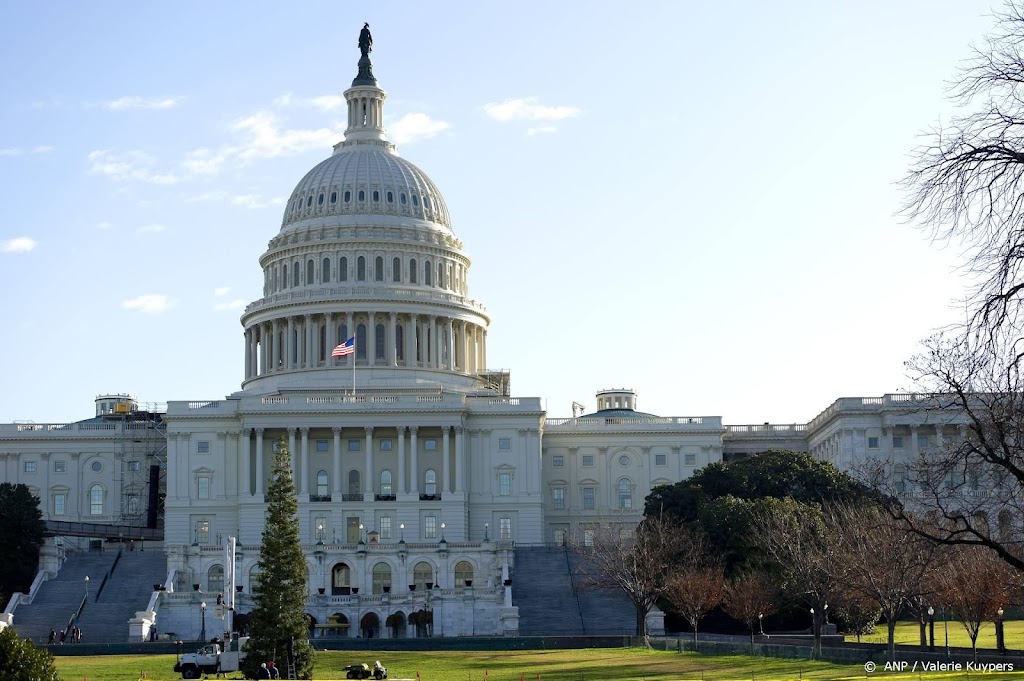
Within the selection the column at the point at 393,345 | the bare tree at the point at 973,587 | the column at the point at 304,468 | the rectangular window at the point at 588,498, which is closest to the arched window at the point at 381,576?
the column at the point at 304,468

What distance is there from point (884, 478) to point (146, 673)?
63638mm

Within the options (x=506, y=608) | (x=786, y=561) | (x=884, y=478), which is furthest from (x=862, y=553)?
(x=884, y=478)

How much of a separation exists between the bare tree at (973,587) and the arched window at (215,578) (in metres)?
53.6

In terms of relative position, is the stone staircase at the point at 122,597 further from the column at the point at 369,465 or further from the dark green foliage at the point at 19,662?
the dark green foliage at the point at 19,662

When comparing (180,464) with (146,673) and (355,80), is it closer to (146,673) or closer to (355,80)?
(355,80)

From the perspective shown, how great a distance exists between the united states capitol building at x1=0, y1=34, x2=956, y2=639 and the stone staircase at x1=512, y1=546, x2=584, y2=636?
2.25 metres

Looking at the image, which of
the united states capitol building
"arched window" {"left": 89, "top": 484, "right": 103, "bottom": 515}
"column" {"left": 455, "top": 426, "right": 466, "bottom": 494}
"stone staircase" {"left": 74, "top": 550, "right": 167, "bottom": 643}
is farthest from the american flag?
"arched window" {"left": 89, "top": 484, "right": 103, "bottom": 515}

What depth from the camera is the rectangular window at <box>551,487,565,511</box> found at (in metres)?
138

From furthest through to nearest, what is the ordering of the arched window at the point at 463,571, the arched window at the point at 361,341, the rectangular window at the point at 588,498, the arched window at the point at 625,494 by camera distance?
the arched window at the point at 361,341 → the rectangular window at the point at 588,498 → the arched window at the point at 625,494 → the arched window at the point at 463,571

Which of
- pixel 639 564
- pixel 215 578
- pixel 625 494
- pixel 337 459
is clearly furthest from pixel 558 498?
pixel 639 564

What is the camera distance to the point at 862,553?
7325 centimetres

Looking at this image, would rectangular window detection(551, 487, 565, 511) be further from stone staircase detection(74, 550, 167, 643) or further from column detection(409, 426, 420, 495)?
stone staircase detection(74, 550, 167, 643)

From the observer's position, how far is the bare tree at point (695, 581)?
87.9 m

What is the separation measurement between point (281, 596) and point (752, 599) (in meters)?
27.1
